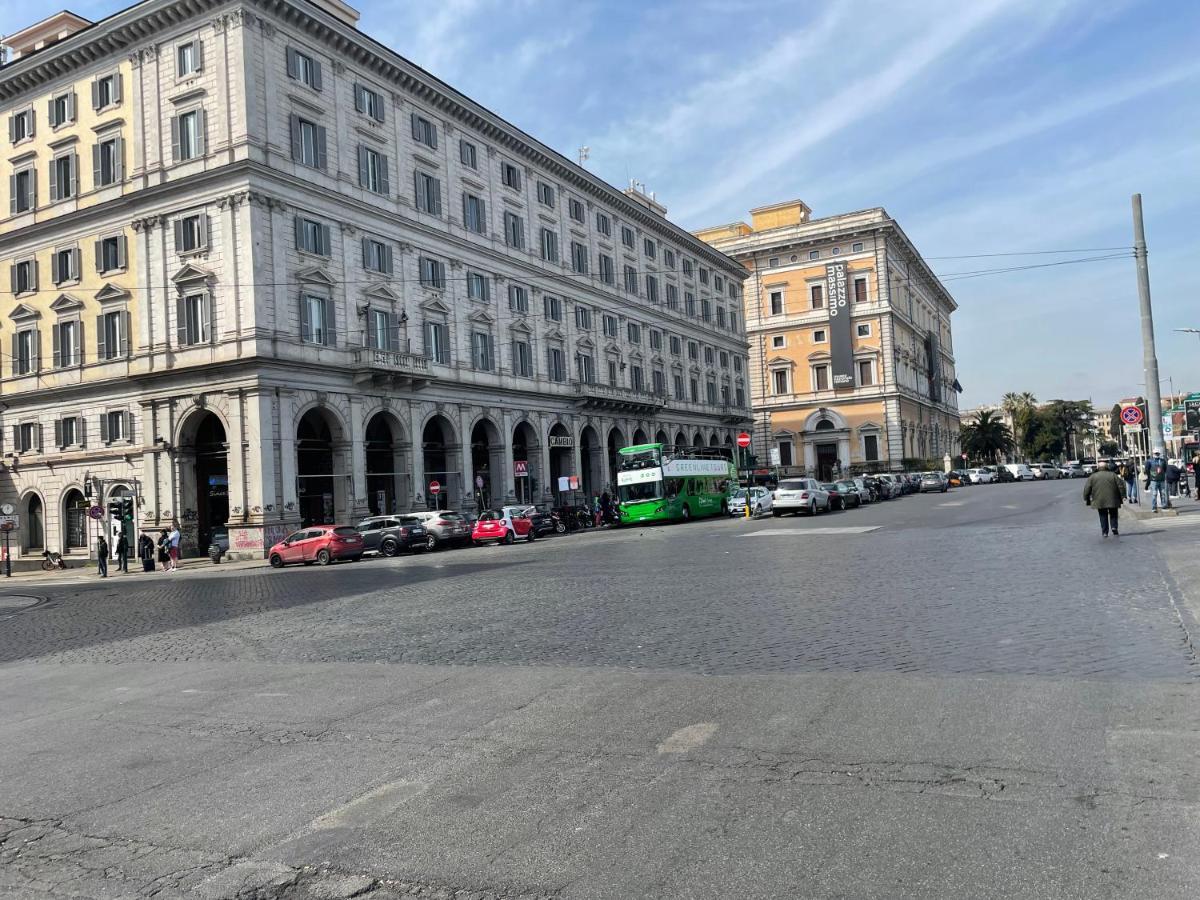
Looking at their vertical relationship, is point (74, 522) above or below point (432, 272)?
below

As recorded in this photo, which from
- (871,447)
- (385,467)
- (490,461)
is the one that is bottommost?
(385,467)

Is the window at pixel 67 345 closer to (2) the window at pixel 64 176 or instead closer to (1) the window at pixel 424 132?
(2) the window at pixel 64 176

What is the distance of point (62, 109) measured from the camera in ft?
139

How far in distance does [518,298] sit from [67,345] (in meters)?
21.8

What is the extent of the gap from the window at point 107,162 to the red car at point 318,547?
63.1 feet

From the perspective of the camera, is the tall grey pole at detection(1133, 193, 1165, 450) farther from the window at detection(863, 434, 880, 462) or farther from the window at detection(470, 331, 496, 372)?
the window at detection(863, 434, 880, 462)

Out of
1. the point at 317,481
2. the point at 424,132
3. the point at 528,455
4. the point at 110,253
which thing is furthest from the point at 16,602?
the point at 528,455

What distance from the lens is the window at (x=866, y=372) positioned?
8919 centimetres

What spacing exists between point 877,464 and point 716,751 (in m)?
86.0

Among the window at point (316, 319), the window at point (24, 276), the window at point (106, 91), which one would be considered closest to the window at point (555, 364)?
the window at point (316, 319)

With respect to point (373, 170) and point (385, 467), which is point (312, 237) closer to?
point (373, 170)

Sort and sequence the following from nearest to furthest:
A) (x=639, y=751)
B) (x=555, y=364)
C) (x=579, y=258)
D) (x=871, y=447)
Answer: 1. (x=639, y=751)
2. (x=555, y=364)
3. (x=579, y=258)
4. (x=871, y=447)

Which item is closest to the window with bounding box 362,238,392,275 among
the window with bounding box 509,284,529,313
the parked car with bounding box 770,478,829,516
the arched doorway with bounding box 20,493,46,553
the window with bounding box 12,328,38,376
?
the window with bounding box 509,284,529,313

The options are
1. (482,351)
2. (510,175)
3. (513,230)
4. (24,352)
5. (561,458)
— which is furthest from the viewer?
(561,458)
